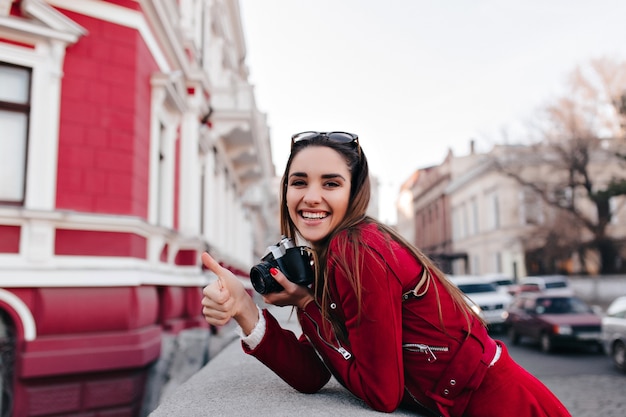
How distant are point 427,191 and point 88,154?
68.6 m

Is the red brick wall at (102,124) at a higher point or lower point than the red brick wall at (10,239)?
higher

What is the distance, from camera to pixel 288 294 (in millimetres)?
2156

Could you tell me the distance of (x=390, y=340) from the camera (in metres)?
1.79

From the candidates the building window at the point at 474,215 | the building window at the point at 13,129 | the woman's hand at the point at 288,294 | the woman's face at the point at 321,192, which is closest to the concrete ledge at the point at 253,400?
the woman's hand at the point at 288,294

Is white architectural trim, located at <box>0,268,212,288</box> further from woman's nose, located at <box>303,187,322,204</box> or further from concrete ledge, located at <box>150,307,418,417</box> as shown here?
woman's nose, located at <box>303,187,322,204</box>

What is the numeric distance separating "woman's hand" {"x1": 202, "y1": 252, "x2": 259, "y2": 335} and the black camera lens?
0.06 metres

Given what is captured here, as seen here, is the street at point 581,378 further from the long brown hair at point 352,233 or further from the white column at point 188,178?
the white column at point 188,178

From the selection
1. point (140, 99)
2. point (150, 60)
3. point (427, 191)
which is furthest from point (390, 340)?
point (427, 191)

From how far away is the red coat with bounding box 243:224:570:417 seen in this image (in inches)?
71.5

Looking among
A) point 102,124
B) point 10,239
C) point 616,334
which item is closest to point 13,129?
point 102,124

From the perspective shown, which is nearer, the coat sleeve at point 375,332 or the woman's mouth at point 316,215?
the coat sleeve at point 375,332

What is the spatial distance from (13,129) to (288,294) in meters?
5.82

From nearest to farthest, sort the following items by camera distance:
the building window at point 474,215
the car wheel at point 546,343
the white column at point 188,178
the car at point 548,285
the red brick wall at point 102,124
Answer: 1. the red brick wall at point 102,124
2. the white column at point 188,178
3. the car wheel at point 546,343
4. the car at point 548,285
5. the building window at point 474,215

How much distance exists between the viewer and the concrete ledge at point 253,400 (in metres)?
1.99
